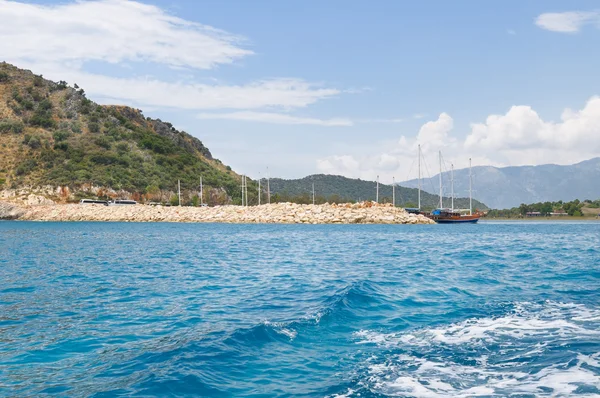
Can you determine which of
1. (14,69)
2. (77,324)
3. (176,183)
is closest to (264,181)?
(176,183)

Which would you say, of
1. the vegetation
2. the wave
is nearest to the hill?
the vegetation

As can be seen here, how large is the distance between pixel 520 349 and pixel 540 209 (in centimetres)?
14535

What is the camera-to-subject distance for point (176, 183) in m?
102

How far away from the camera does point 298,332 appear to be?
9555mm

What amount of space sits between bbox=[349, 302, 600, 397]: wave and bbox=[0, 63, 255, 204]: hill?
85.1m

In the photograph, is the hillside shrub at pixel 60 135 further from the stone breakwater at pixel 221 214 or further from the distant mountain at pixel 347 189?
the distant mountain at pixel 347 189

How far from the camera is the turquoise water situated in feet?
22.3

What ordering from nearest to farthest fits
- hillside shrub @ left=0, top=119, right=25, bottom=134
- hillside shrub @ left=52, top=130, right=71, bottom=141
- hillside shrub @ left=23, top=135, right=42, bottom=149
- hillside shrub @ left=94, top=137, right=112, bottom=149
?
1. hillside shrub @ left=23, top=135, right=42, bottom=149
2. hillside shrub @ left=0, top=119, right=25, bottom=134
3. hillside shrub @ left=52, top=130, right=71, bottom=141
4. hillside shrub @ left=94, top=137, right=112, bottom=149

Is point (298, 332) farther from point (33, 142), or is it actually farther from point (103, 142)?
point (103, 142)

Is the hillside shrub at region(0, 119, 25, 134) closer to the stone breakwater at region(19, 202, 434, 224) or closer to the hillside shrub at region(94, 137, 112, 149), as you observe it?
the hillside shrub at region(94, 137, 112, 149)

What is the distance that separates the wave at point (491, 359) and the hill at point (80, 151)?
279 ft

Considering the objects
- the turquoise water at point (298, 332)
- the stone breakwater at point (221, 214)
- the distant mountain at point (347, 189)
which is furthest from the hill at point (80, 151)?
the turquoise water at point (298, 332)

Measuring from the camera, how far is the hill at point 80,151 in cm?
8631

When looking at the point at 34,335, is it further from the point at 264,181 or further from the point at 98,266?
the point at 264,181
